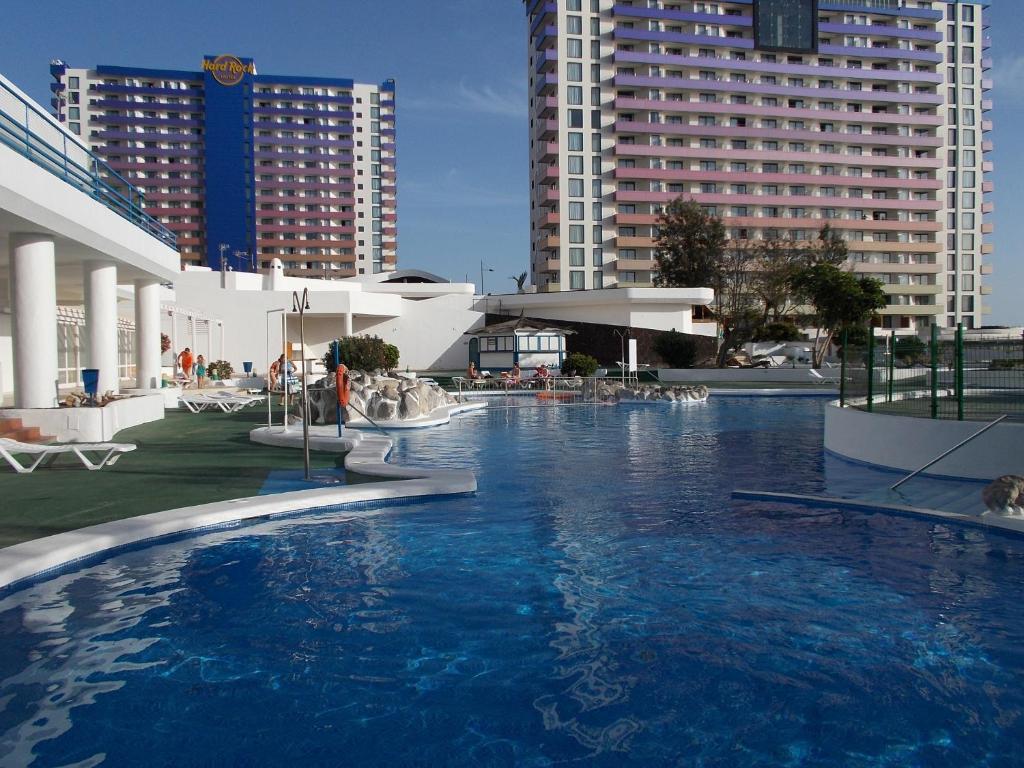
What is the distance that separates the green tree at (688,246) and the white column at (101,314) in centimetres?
4130

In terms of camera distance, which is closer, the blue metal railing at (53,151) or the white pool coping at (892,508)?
the white pool coping at (892,508)

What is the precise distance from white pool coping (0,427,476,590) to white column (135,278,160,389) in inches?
408

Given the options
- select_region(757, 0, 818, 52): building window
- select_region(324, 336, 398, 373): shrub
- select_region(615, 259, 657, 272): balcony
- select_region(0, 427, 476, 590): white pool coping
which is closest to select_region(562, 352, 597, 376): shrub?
select_region(324, 336, 398, 373): shrub

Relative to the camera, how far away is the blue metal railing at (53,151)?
11461mm

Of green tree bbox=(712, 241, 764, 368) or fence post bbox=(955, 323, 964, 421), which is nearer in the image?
fence post bbox=(955, 323, 964, 421)

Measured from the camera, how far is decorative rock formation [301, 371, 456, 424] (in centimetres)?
1664

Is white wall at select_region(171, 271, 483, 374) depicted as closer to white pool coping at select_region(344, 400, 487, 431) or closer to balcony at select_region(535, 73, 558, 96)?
white pool coping at select_region(344, 400, 487, 431)

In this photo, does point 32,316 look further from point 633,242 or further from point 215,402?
point 633,242

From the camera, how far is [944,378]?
1154 cm

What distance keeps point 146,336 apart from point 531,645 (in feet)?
57.8

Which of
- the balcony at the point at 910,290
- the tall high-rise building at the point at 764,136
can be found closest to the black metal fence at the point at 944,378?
the tall high-rise building at the point at 764,136

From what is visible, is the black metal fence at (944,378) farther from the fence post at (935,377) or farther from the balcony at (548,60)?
the balcony at (548,60)

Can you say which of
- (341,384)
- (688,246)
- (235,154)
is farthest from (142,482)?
(235,154)

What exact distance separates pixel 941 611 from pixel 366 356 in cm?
2652
